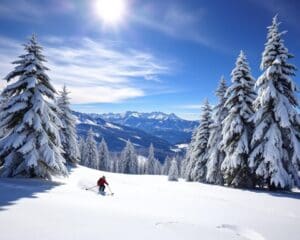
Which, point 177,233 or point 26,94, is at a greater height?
point 26,94

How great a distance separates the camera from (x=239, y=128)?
22.6 metres

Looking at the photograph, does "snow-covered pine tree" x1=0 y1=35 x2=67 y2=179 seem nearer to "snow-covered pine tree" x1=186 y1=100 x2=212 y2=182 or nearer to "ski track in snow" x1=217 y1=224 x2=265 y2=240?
"ski track in snow" x1=217 y1=224 x2=265 y2=240

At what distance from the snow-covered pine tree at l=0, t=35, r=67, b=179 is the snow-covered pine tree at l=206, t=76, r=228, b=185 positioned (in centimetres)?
1604

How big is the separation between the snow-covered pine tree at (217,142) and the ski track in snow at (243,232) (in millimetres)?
18252

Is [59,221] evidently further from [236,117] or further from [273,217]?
[236,117]

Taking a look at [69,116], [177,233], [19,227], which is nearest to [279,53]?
[177,233]

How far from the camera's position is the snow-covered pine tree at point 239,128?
72.5ft

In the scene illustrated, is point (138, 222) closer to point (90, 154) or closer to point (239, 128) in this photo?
point (239, 128)

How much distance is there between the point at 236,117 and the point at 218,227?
15558mm

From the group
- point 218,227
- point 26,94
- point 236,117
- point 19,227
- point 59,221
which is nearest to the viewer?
point 19,227

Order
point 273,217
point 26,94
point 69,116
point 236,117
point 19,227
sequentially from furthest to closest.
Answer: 1. point 69,116
2. point 236,117
3. point 26,94
4. point 273,217
5. point 19,227

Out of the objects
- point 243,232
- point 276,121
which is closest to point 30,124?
point 243,232

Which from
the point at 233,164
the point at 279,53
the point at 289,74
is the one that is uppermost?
the point at 279,53

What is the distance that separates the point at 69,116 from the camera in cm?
3997
